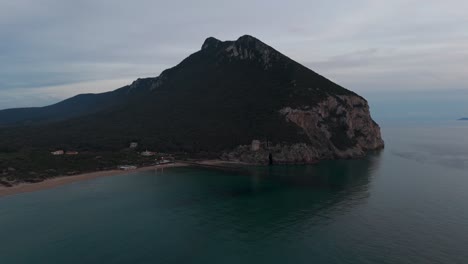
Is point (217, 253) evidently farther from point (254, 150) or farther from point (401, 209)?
point (254, 150)

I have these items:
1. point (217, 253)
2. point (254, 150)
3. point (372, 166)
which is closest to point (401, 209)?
point (217, 253)

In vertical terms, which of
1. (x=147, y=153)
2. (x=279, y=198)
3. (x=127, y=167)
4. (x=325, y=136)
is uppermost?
(x=325, y=136)

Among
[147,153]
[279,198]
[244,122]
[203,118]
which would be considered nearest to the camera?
[279,198]

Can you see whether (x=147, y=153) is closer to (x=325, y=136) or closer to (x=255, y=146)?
(x=255, y=146)

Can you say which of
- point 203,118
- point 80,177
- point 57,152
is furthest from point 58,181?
point 203,118

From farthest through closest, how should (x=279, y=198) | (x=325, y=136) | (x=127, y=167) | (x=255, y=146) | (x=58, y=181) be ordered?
(x=325, y=136)
(x=255, y=146)
(x=127, y=167)
(x=58, y=181)
(x=279, y=198)

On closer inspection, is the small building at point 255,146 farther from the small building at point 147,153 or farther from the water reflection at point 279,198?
the small building at point 147,153
